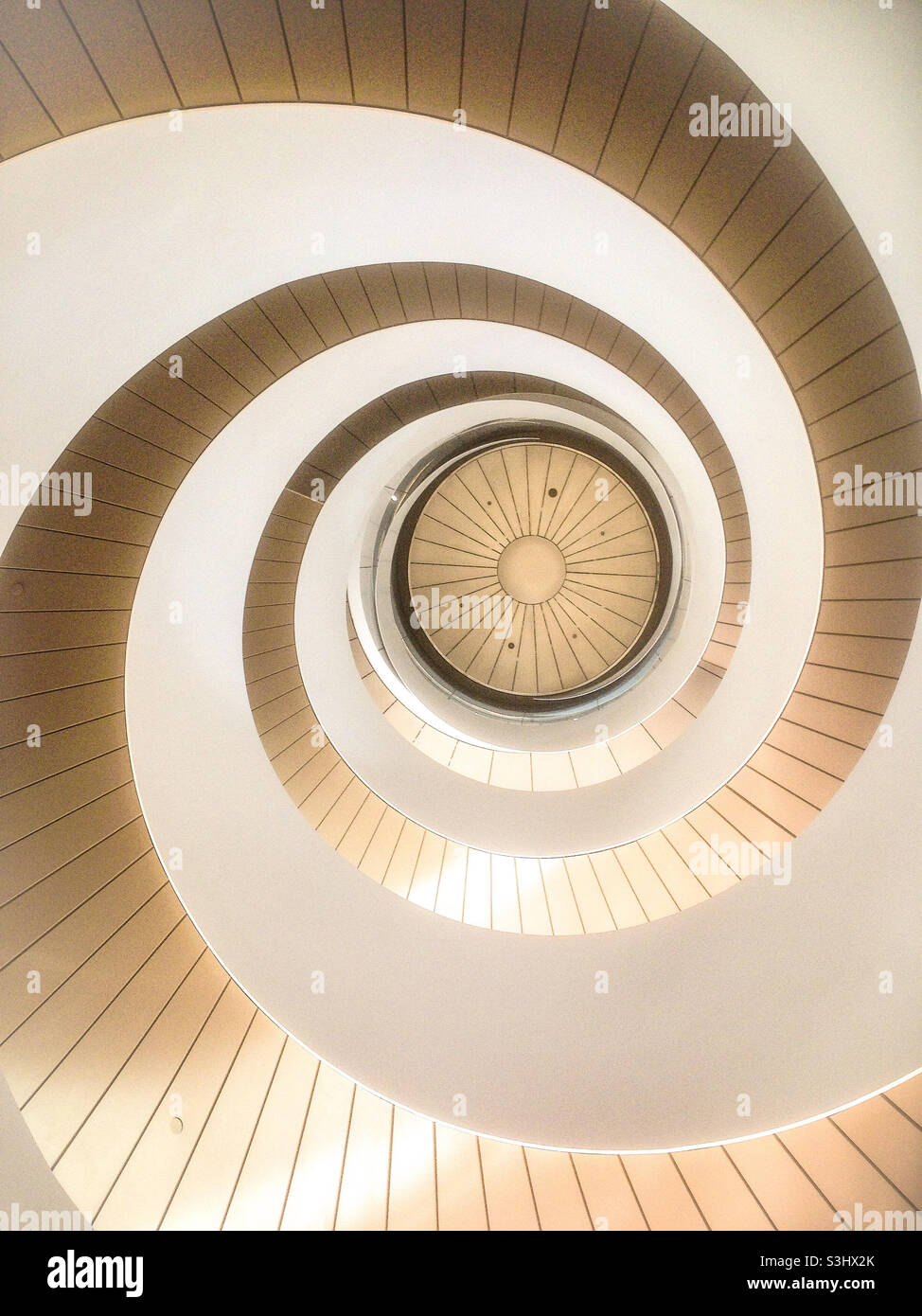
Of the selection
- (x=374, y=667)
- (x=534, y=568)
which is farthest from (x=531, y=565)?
(x=374, y=667)

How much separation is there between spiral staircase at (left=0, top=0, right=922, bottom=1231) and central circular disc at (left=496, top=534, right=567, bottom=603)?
1.56 meters

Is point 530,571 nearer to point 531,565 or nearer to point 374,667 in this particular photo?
point 531,565

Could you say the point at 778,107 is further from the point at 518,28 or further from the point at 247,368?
the point at 247,368

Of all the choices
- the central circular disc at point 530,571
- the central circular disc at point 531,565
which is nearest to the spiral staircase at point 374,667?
the central circular disc at point 530,571

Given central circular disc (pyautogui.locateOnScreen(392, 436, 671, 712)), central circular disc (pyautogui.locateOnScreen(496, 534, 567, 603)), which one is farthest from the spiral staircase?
central circular disc (pyautogui.locateOnScreen(496, 534, 567, 603))

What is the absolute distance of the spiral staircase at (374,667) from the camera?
233 centimetres

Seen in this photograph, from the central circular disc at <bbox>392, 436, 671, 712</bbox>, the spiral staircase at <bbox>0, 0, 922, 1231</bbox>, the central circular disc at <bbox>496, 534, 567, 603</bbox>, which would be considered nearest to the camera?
the spiral staircase at <bbox>0, 0, 922, 1231</bbox>

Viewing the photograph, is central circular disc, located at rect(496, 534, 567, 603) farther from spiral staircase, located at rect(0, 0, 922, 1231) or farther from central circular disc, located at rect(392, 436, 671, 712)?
spiral staircase, located at rect(0, 0, 922, 1231)

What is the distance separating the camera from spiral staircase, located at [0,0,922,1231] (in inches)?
91.8

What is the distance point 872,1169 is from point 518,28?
4.17 metres

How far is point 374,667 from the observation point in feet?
19.2

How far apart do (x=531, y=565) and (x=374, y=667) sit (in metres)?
2.06

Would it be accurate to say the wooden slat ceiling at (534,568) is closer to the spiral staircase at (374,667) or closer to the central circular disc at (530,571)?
the central circular disc at (530,571)
